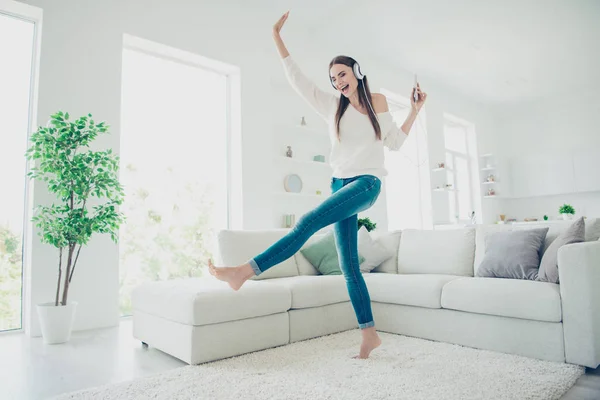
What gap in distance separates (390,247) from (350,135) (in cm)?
177

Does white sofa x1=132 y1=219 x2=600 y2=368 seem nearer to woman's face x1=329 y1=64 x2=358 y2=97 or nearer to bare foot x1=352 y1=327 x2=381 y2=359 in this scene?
bare foot x1=352 y1=327 x2=381 y2=359

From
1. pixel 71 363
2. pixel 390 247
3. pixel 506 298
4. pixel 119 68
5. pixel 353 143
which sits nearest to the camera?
pixel 353 143

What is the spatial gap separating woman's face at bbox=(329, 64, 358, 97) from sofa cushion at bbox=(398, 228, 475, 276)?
1.70 metres

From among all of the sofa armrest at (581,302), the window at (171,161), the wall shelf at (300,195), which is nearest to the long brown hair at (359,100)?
the sofa armrest at (581,302)

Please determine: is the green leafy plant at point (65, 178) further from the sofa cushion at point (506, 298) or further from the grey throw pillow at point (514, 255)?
the grey throw pillow at point (514, 255)

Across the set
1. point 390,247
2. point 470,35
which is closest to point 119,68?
point 390,247

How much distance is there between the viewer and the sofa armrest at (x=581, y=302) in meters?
2.06

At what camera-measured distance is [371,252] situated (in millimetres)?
3482

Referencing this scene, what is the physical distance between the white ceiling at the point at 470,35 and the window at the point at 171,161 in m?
1.38

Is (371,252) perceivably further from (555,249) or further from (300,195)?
(300,195)

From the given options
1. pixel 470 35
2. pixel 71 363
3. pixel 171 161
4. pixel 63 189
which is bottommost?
pixel 71 363

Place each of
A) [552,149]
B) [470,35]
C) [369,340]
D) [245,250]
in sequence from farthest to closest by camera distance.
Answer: [552,149], [470,35], [245,250], [369,340]

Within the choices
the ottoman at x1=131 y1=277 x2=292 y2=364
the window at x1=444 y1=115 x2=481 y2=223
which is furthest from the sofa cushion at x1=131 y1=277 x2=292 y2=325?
the window at x1=444 y1=115 x2=481 y2=223

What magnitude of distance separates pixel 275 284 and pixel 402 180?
17.4ft
